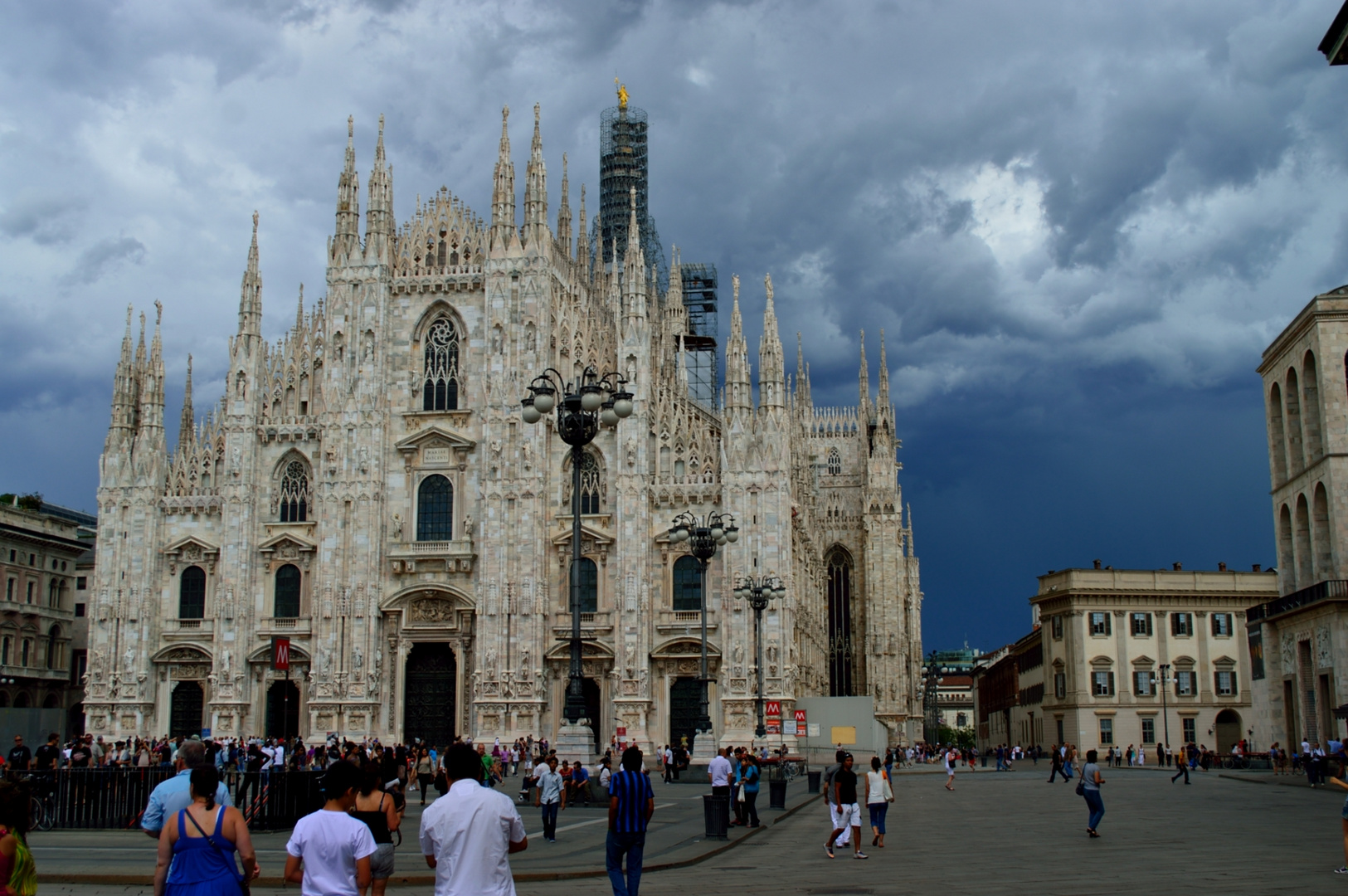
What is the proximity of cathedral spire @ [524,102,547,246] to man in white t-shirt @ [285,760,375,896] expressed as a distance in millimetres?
44479

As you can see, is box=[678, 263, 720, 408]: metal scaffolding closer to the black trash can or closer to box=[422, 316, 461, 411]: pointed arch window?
box=[422, 316, 461, 411]: pointed arch window

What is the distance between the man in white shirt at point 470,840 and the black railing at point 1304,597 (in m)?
40.0

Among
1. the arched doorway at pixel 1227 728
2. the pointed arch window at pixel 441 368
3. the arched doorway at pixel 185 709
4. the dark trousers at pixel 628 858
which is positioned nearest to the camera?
the dark trousers at pixel 628 858

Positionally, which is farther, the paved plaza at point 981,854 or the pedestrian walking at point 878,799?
the pedestrian walking at point 878,799

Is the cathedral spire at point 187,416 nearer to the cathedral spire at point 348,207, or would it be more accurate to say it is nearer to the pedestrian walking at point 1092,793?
the cathedral spire at point 348,207

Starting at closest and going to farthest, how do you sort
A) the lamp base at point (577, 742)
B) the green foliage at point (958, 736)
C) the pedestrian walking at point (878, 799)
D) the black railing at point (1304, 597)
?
the pedestrian walking at point (878, 799) → the lamp base at point (577, 742) → the black railing at point (1304, 597) → the green foliage at point (958, 736)

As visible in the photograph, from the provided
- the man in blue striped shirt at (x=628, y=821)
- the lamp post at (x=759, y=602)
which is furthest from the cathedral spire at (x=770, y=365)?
the man in blue striped shirt at (x=628, y=821)

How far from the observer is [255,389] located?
51.9 m

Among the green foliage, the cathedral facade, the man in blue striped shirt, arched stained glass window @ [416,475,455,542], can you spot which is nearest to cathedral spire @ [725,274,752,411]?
the cathedral facade

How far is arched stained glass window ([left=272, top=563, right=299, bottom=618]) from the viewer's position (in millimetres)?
50969

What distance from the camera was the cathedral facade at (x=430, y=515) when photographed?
48.6 meters

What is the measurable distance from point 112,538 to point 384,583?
35.6 ft

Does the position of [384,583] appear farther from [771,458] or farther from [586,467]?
[771,458]

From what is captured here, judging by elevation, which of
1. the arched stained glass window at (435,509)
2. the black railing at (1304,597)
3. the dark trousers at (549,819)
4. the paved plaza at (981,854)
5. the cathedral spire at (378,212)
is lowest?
the paved plaza at (981,854)
